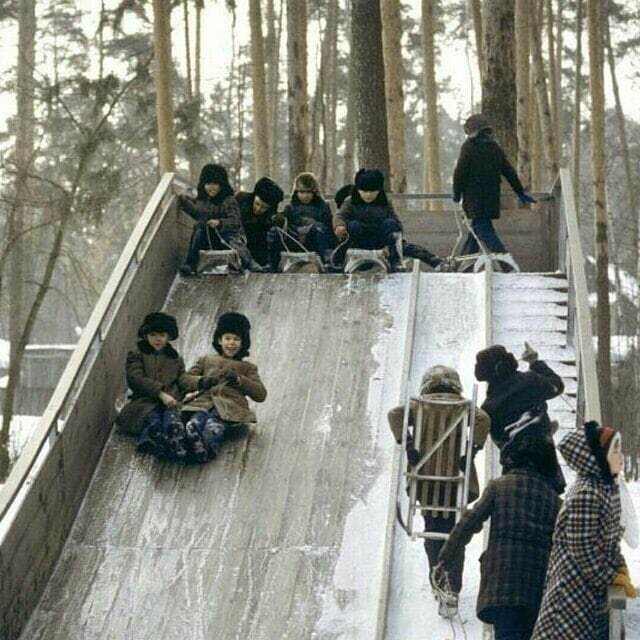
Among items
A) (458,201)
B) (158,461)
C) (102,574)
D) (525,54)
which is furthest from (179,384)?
(525,54)

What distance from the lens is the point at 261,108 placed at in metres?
27.8

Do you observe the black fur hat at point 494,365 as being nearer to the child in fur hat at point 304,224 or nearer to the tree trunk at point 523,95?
the child in fur hat at point 304,224

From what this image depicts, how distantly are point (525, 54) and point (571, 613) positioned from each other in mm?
27982

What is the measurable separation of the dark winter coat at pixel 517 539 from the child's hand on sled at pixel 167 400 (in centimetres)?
415

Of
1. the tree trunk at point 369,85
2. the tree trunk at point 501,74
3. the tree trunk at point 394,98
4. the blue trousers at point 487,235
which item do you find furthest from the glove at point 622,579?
the tree trunk at point 394,98

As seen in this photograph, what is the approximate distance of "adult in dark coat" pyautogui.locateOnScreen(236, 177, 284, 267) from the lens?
53.4ft

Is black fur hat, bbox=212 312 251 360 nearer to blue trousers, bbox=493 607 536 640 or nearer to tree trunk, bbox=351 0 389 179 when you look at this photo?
blue trousers, bbox=493 607 536 640

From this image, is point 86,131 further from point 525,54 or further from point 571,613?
point 571,613

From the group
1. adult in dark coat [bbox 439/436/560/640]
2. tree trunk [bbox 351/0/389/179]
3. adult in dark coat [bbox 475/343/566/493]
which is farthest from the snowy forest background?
adult in dark coat [bbox 439/436/560/640]

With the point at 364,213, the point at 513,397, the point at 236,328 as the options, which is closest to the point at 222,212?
the point at 364,213

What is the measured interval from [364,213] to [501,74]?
718cm

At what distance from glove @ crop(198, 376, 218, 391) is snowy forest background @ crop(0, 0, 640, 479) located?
1066 cm

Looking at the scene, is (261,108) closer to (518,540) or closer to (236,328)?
(236,328)

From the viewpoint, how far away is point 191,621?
10195 mm
